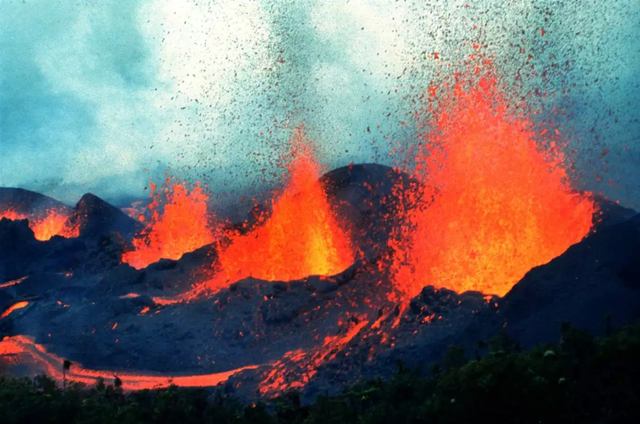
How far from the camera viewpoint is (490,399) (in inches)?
705

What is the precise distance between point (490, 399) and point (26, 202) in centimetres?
11720

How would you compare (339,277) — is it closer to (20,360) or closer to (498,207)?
(498,207)

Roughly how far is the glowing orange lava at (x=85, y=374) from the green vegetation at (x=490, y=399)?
13347 millimetres

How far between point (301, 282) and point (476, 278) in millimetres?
15872

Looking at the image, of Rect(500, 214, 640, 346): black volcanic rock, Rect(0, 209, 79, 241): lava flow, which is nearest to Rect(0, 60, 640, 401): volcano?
Rect(500, 214, 640, 346): black volcanic rock

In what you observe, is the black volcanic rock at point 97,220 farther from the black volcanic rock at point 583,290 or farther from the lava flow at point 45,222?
the black volcanic rock at point 583,290

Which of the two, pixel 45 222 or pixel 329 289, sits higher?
A: pixel 45 222

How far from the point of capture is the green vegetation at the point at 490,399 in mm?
17688

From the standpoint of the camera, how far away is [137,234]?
97.6 m

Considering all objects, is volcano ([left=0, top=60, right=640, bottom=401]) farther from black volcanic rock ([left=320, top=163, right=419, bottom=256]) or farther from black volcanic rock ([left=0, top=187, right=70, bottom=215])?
black volcanic rock ([left=0, top=187, right=70, bottom=215])

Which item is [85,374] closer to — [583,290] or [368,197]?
[368,197]

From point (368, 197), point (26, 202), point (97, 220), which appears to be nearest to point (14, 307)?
point (97, 220)

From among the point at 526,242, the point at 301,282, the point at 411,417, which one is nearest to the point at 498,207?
the point at 526,242

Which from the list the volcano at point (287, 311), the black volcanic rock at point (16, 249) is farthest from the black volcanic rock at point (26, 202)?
the volcano at point (287, 311)
